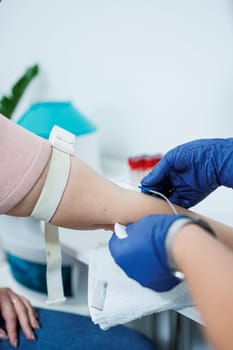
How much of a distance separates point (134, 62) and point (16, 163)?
73 centimetres

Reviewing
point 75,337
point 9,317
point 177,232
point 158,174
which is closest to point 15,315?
point 9,317

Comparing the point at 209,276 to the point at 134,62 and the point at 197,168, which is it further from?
the point at 134,62

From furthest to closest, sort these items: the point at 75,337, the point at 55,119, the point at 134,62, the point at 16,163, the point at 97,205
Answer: the point at 134,62 < the point at 55,119 < the point at 75,337 < the point at 97,205 < the point at 16,163

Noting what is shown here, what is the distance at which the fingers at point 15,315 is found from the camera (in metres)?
0.91

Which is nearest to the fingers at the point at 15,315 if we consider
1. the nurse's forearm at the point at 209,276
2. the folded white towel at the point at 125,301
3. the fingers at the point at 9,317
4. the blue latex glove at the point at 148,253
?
the fingers at the point at 9,317

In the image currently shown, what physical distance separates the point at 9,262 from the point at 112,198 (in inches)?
24.7

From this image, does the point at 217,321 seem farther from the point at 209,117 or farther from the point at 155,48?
the point at 155,48

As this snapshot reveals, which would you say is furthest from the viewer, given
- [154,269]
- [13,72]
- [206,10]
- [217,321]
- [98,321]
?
[13,72]

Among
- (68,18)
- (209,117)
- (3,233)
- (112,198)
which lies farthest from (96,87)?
(112,198)

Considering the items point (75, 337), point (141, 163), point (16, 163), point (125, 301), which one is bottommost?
point (75, 337)

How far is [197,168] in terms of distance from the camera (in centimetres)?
80

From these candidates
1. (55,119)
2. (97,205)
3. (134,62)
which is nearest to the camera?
(97,205)

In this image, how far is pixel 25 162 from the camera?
2.27ft

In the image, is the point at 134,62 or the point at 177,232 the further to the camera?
the point at 134,62
